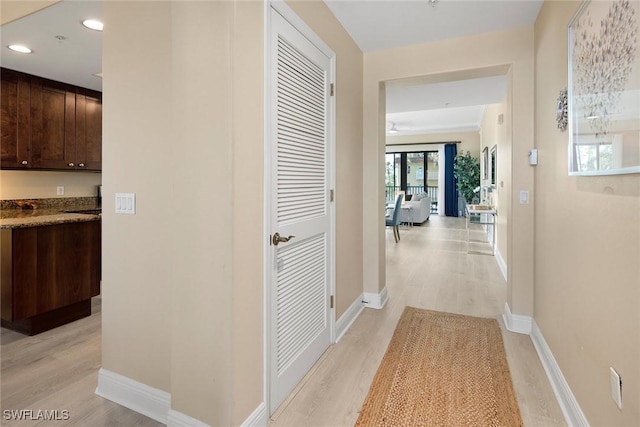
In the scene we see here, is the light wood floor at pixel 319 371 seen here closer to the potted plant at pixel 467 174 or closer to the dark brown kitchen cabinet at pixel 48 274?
the dark brown kitchen cabinet at pixel 48 274

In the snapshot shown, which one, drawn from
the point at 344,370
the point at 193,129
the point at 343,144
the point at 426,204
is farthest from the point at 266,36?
the point at 426,204

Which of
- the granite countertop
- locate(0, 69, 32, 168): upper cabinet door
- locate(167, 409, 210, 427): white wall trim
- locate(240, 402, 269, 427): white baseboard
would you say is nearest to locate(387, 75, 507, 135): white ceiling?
locate(240, 402, 269, 427): white baseboard

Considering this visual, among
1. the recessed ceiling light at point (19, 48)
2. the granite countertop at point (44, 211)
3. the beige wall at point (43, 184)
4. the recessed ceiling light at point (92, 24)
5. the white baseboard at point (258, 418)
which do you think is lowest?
the white baseboard at point (258, 418)

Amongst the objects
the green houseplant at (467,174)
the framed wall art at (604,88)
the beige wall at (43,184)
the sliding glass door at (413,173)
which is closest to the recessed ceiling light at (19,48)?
the beige wall at (43,184)

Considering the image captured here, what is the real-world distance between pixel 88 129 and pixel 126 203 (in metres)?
3.47

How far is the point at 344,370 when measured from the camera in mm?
2158

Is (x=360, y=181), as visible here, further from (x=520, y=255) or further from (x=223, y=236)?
(x=223, y=236)

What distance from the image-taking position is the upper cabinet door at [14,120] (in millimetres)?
3551

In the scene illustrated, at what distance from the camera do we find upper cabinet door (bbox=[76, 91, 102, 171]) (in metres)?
4.29

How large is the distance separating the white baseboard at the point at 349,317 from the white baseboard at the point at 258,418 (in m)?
1.02

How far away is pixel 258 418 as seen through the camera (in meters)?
1.58

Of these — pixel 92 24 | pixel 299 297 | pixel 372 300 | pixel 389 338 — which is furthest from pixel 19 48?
pixel 389 338

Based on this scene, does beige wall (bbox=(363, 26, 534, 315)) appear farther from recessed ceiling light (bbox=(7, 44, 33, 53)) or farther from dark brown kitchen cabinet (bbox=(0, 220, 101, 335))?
recessed ceiling light (bbox=(7, 44, 33, 53))

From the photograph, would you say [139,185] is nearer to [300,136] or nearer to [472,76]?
[300,136]
